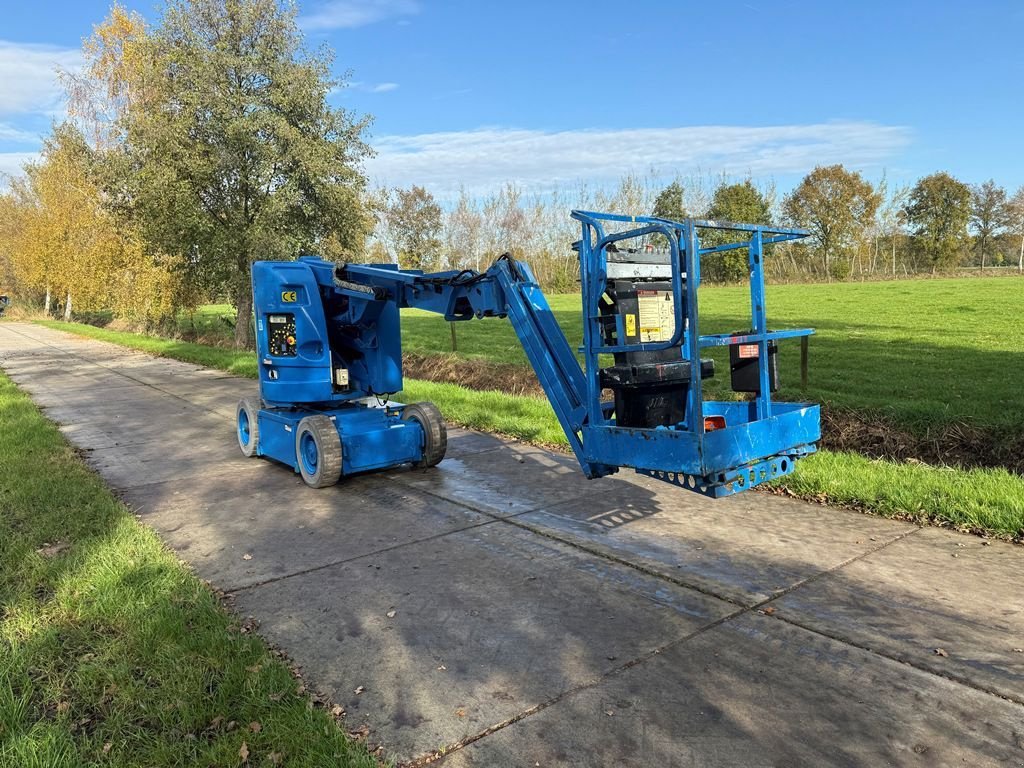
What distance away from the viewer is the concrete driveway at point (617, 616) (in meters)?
2.95

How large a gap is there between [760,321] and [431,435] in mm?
3702

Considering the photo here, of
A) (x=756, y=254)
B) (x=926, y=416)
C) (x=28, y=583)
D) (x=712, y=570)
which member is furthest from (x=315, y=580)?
(x=926, y=416)

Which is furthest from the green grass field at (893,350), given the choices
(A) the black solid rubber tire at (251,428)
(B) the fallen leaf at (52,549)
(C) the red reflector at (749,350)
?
(B) the fallen leaf at (52,549)

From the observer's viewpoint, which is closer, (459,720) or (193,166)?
(459,720)

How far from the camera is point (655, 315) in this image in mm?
4641

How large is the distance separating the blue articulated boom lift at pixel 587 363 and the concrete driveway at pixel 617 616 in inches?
25.6

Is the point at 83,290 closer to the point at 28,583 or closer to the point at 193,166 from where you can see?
the point at 193,166

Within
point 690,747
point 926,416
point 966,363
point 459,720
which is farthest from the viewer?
point 966,363

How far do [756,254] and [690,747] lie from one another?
3201 millimetres

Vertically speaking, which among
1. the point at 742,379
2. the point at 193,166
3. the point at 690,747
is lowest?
the point at 690,747

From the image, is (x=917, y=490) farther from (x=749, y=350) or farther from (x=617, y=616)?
(x=617, y=616)

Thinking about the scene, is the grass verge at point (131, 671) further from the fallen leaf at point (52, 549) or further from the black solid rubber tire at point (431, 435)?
the black solid rubber tire at point (431, 435)

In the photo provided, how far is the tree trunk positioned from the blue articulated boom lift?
13.4 m

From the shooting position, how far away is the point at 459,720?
3094 mm
